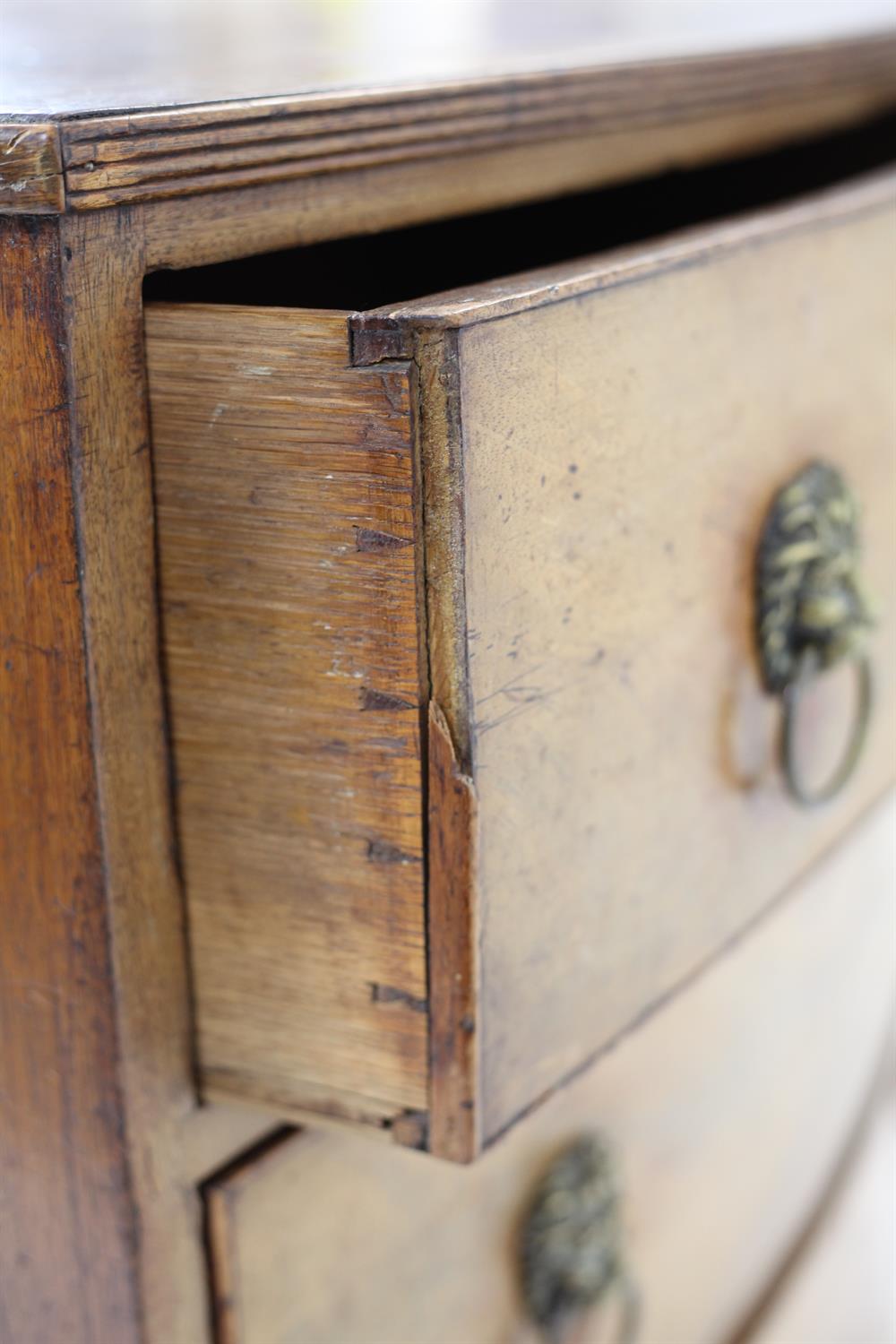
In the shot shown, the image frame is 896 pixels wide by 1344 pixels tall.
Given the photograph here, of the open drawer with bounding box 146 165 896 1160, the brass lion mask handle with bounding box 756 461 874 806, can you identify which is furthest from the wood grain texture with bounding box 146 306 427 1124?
the brass lion mask handle with bounding box 756 461 874 806

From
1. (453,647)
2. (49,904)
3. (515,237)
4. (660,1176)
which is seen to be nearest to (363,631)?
(453,647)

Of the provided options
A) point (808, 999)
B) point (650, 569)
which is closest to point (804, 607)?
point (650, 569)

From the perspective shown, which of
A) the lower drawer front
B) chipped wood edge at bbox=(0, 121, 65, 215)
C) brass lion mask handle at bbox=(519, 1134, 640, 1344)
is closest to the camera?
chipped wood edge at bbox=(0, 121, 65, 215)

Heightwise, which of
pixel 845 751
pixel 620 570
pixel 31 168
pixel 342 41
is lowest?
pixel 845 751

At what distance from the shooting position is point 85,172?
33 centimetres

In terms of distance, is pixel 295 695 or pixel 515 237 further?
pixel 515 237

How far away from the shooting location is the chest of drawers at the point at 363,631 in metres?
0.36

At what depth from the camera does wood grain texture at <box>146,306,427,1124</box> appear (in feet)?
1.17

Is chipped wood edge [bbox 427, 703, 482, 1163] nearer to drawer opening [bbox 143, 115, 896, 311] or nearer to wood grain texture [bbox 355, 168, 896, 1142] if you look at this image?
wood grain texture [bbox 355, 168, 896, 1142]

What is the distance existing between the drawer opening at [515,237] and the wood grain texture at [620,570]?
0.38ft

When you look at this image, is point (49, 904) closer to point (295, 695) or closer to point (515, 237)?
point (295, 695)

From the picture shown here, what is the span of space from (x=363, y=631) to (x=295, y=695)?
3cm

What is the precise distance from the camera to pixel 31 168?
1.07 feet

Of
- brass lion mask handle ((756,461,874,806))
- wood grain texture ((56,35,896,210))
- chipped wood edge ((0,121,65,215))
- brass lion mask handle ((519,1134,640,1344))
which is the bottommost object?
brass lion mask handle ((519,1134,640,1344))
